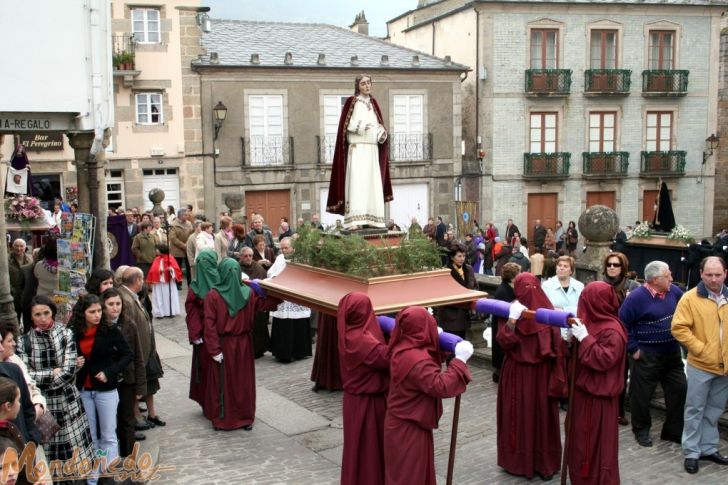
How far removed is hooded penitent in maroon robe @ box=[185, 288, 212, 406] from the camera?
8805 mm

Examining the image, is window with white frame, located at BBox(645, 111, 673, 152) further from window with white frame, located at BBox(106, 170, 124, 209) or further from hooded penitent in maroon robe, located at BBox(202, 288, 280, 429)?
hooded penitent in maroon robe, located at BBox(202, 288, 280, 429)

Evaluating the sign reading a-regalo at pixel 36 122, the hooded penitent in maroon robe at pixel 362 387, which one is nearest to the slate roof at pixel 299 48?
the sign reading a-regalo at pixel 36 122

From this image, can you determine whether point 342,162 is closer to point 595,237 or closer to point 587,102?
point 595,237

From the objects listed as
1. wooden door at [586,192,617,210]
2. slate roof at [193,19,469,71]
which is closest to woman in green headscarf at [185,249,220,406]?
slate roof at [193,19,469,71]

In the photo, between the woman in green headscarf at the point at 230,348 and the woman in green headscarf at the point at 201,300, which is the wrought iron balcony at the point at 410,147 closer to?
the woman in green headscarf at the point at 201,300

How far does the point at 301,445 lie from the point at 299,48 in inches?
819

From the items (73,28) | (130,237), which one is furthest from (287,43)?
(73,28)

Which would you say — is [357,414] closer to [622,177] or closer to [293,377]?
[293,377]

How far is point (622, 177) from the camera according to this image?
100ft

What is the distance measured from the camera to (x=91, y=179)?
10805 millimetres

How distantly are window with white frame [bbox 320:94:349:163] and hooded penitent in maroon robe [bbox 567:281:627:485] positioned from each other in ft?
67.0

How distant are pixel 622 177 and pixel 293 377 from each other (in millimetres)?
23116

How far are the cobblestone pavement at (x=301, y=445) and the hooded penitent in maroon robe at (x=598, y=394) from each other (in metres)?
0.69

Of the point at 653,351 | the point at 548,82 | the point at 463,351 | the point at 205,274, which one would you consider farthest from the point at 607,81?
the point at 463,351
